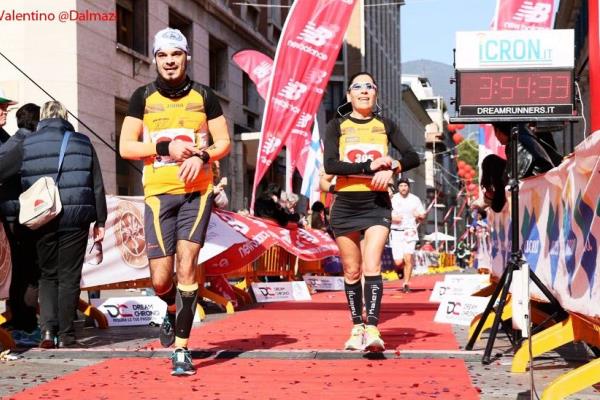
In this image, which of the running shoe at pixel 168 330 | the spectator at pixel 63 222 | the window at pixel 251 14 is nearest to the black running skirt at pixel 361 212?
the running shoe at pixel 168 330

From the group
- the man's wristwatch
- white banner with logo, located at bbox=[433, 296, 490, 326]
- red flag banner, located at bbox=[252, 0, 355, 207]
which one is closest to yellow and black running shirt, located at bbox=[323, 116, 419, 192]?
the man's wristwatch

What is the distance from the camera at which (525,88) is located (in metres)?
6.49

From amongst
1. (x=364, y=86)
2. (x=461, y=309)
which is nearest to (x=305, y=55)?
(x=461, y=309)

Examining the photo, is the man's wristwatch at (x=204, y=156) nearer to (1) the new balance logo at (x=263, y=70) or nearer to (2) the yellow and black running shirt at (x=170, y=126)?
(2) the yellow and black running shirt at (x=170, y=126)

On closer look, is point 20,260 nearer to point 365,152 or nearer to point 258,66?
point 365,152

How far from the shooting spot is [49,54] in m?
17.7

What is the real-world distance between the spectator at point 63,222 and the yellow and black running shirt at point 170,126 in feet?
5.16

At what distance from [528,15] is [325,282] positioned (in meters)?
5.72

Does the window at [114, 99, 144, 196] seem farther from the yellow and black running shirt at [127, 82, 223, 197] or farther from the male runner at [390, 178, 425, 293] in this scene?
the yellow and black running shirt at [127, 82, 223, 197]

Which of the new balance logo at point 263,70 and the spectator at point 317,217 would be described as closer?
the spectator at point 317,217

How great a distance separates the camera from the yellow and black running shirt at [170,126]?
5.96 m

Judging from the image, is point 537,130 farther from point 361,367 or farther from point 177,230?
point 177,230

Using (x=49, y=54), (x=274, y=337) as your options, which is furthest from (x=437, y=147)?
(x=274, y=337)

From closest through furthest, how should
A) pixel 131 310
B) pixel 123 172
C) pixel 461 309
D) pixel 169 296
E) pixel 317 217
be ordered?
pixel 169 296 < pixel 461 309 < pixel 131 310 < pixel 317 217 < pixel 123 172
